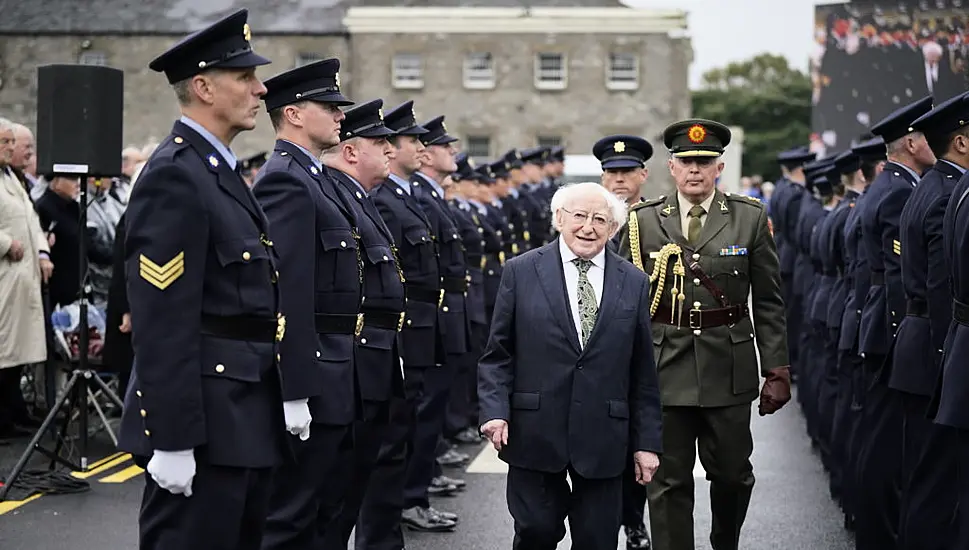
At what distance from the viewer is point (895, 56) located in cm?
1833

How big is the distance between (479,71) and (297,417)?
52070mm

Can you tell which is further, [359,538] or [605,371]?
[359,538]

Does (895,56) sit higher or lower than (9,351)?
higher

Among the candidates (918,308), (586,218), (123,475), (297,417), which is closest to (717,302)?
(918,308)


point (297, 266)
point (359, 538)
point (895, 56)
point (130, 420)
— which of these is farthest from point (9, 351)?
point (895, 56)

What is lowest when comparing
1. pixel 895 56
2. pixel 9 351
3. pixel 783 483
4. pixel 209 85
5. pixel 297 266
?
pixel 783 483

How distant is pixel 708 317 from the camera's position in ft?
24.6

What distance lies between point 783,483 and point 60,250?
6573mm

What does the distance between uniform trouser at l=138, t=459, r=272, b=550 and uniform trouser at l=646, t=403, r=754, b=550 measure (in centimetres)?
306

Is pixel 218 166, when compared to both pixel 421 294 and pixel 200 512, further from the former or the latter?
pixel 421 294

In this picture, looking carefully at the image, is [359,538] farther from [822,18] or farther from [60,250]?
[822,18]

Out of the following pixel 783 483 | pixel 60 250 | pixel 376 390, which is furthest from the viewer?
Result: pixel 60 250

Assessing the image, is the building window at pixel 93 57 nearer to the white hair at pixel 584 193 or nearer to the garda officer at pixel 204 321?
the white hair at pixel 584 193

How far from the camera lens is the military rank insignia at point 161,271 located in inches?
187
